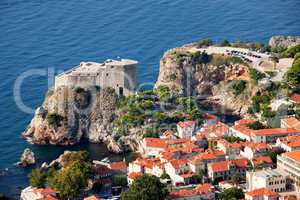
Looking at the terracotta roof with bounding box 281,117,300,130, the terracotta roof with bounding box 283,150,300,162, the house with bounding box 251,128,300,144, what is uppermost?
the terracotta roof with bounding box 281,117,300,130

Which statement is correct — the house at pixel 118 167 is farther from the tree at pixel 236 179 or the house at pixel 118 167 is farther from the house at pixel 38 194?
the tree at pixel 236 179

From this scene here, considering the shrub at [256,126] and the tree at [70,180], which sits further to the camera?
the shrub at [256,126]

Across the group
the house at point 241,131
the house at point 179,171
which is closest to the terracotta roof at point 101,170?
the house at point 179,171

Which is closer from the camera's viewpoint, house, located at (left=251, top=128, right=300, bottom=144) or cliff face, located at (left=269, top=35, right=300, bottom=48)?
house, located at (left=251, top=128, right=300, bottom=144)

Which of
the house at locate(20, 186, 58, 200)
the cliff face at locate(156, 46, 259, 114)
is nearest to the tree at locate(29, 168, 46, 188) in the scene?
the house at locate(20, 186, 58, 200)

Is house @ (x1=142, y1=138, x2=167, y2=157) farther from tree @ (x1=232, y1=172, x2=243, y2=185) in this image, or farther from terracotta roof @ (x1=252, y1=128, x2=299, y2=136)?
tree @ (x1=232, y1=172, x2=243, y2=185)

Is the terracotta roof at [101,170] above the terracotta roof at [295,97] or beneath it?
beneath
